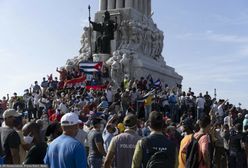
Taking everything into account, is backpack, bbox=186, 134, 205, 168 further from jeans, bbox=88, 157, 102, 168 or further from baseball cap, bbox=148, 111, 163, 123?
jeans, bbox=88, 157, 102, 168

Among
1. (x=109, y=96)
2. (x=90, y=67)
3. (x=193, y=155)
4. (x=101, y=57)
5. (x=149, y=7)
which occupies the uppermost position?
(x=149, y=7)

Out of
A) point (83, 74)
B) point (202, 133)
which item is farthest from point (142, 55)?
point (202, 133)

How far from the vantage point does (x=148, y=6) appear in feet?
160

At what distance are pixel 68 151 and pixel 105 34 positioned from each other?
119 feet

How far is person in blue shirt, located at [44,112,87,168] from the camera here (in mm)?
6066

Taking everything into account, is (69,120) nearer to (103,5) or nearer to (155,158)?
(155,158)

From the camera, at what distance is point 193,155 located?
794cm

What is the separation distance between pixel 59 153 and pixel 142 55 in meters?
35.8

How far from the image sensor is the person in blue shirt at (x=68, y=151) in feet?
19.9

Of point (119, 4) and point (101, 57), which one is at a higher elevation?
point (119, 4)

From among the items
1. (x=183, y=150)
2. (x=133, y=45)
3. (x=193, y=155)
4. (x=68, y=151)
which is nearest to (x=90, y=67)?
(x=133, y=45)

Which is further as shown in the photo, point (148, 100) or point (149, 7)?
point (149, 7)

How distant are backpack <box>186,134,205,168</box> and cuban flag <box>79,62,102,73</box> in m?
28.7

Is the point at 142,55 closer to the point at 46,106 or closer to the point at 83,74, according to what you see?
the point at 83,74
